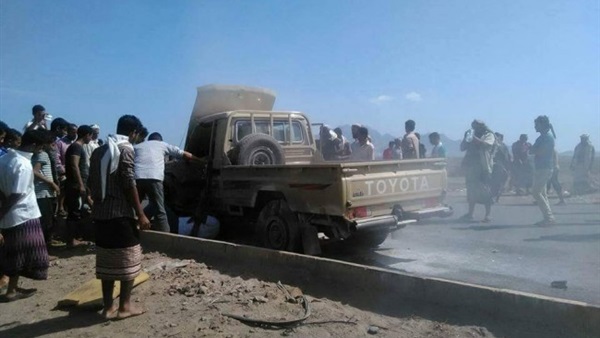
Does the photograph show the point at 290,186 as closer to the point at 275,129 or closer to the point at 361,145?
the point at 275,129

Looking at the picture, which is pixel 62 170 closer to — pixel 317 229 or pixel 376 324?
Answer: pixel 317 229

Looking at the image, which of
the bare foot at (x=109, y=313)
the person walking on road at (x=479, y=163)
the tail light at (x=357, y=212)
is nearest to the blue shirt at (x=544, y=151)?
the person walking on road at (x=479, y=163)

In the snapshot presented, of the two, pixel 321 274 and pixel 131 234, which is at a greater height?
pixel 131 234

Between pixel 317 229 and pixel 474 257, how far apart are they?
7.04 feet

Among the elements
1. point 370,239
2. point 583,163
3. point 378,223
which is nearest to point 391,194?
point 378,223

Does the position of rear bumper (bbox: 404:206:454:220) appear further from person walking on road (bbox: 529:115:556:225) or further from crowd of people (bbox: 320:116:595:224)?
person walking on road (bbox: 529:115:556:225)

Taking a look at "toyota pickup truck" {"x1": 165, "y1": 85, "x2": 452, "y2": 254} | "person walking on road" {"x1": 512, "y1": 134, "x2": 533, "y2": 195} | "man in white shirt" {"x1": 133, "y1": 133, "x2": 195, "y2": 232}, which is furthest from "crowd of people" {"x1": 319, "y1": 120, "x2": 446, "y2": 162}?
"person walking on road" {"x1": 512, "y1": 134, "x2": 533, "y2": 195}

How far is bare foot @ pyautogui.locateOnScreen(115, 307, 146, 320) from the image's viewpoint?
4.09 metres

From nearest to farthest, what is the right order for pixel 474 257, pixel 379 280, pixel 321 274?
1. pixel 379 280
2. pixel 321 274
3. pixel 474 257

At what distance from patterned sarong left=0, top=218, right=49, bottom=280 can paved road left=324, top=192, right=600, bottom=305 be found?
11.9ft

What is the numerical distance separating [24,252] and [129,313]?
1491 mm

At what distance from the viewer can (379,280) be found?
4371 millimetres

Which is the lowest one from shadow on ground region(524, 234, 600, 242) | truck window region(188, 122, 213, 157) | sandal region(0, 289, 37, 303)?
sandal region(0, 289, 37, 303)

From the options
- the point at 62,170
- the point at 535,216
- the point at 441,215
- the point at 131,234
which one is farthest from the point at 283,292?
the point at 535,216
